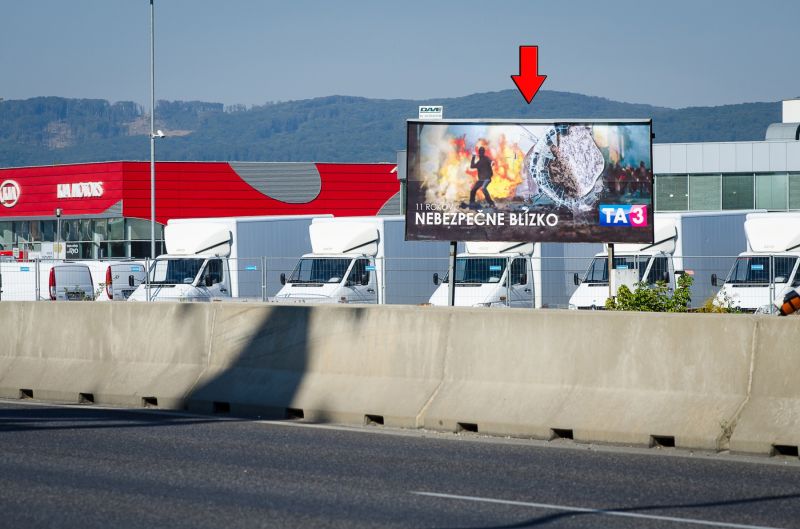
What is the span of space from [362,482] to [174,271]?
22.0m

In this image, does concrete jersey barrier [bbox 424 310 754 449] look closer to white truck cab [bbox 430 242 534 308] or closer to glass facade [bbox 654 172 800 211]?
white truck cab [bbox 430 242 534 308]

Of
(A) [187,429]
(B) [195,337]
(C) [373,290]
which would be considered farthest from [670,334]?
(C) [373,290]

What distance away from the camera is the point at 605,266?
27.7m

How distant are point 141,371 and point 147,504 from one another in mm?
7138

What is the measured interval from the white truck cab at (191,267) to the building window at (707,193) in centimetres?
2623

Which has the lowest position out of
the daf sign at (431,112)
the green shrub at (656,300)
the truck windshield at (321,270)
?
the green shrub at (656,300)

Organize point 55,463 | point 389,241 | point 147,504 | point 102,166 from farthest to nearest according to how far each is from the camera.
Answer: point 102,166, point 389,241, point 55,463, point 147,504

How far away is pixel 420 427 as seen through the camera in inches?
529

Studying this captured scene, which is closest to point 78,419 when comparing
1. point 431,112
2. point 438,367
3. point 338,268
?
point 438,367

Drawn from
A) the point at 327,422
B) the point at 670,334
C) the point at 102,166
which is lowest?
the point at 327,422

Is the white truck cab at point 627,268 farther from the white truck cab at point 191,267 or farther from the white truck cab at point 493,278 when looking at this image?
the white truck cab at point 191,267

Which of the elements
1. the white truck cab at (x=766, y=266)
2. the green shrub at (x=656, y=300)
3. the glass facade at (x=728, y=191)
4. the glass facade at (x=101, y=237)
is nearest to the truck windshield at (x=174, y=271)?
the white truck cab at (x=766, y=266)

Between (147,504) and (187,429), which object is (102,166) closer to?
(187,429)

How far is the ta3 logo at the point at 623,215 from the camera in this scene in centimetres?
1830
